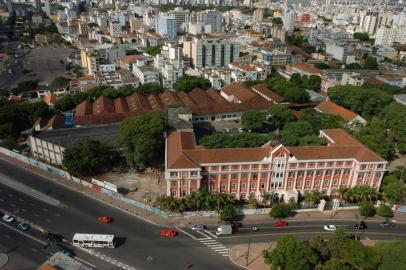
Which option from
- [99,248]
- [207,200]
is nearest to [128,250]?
[99,248]

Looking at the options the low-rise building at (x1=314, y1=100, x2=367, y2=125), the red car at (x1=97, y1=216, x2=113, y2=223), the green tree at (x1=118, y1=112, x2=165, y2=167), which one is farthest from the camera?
the low-rise building at (x1=314, y1=100, x2=367, y2=125)

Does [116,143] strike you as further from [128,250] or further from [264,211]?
[264,211]

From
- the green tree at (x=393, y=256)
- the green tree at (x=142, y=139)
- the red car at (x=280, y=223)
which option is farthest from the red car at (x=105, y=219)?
the green tree at (x=393, y=256)

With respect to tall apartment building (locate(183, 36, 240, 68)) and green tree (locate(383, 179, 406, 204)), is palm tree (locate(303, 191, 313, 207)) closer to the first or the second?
green tree (locate(383, 179, 406, 204))

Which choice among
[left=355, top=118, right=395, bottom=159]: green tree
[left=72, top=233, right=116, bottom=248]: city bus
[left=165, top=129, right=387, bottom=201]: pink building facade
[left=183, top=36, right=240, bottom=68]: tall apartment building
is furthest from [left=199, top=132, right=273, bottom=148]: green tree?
[left=183, top=36, right=240, bottom=68]: tall apartment building

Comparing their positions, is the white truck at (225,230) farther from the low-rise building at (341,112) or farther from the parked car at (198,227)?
the low-rise building at (341,112)

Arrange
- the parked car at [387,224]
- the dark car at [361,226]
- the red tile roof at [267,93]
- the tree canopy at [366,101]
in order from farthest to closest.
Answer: the red tile roof at [267,93] → the tree canopy at [366,101] → the parked car at [387,224] → the dark car at [361,226]
